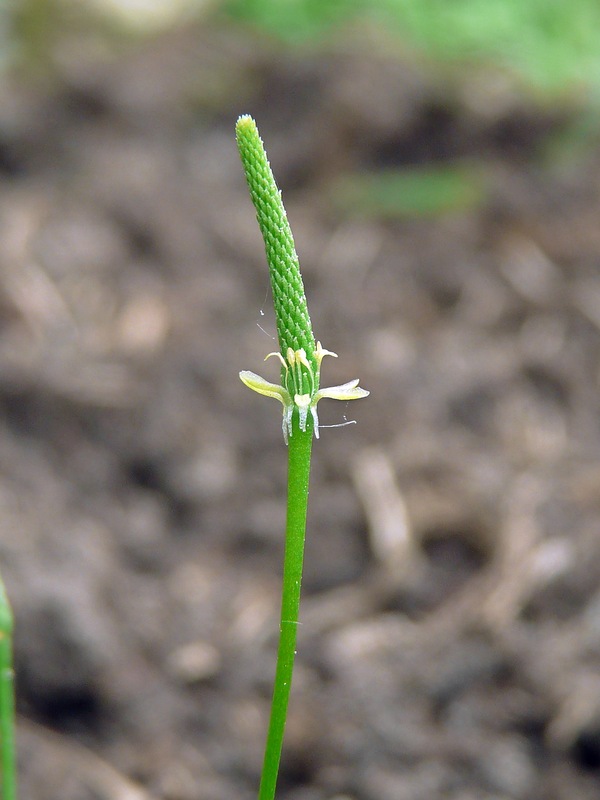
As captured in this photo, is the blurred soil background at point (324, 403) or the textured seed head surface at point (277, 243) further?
the blurred soil background at point (324, 403)

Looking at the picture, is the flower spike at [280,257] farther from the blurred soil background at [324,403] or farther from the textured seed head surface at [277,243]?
the blurred soil background at [324,403]

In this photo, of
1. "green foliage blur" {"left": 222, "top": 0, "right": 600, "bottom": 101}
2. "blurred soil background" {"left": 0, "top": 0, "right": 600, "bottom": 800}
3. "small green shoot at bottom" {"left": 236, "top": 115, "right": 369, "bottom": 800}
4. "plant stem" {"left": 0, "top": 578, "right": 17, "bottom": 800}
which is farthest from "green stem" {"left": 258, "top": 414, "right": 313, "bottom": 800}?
"green foliage blur" {"left": 222, "top": 0, "right": 600, "bottom": 101}

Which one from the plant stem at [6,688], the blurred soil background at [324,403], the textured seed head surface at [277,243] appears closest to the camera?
the textured seed head surface at [277,243]

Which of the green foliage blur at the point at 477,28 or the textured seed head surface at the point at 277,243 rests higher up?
the green foliage blur at the point at 477,28

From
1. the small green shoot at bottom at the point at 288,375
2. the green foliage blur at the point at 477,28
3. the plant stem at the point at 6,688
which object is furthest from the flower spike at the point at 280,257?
the green foliage blur at the point at 477,28

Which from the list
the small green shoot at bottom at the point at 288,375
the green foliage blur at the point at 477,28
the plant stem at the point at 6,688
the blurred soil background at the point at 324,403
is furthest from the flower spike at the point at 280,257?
the green foliage blur at the point at 477,28

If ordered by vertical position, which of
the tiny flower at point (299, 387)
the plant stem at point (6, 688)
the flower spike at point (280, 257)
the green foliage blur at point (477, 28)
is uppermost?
the green foliage blur at point (477, 28)

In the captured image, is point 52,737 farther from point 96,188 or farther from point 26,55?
point 26,55

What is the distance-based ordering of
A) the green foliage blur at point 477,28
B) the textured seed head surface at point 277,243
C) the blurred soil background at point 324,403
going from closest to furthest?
the textured seed head surface at point 277,243, the blurred soil background at point 324,403, the green foliage blur at point 477,28

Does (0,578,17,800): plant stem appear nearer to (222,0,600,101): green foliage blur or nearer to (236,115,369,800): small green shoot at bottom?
(236,115,369,800): small green shoot at bottom

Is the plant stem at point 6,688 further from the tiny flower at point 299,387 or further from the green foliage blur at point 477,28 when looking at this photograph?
the green foliage blur at point 477,28
